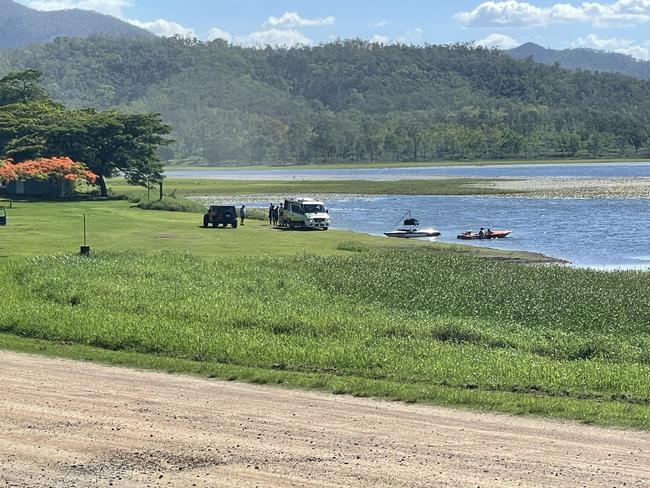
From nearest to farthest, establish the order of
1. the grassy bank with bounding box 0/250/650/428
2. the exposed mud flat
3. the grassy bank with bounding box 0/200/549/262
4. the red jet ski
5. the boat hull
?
1. the grassy bank with bounding box 0/250/650/428
2. the grassy bank with bounding box 0/200/549/262
3. the red jet ski
4. the boat hull
5. the exposed mud flat

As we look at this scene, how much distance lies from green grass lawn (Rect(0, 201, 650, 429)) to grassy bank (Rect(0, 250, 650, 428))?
55mm

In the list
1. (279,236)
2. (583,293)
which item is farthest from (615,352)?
(279,236)

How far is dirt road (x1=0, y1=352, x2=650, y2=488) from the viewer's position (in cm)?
1136

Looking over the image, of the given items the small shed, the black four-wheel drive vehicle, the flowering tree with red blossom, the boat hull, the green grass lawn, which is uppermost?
the flowering tree with red blossom

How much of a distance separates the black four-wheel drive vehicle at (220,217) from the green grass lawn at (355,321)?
14.9m

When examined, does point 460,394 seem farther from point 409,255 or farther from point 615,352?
point 409,255

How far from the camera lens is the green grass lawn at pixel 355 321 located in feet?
55.4

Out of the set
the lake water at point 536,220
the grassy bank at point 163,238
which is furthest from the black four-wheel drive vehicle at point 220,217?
the lake water at point 536,220

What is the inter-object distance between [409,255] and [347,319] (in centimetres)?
1977

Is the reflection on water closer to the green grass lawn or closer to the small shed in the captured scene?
the green grass lawn

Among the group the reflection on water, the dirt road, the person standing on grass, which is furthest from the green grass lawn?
Result: the person standing on grass

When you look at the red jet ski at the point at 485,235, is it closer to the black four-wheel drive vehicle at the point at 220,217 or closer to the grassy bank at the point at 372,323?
the black four-wheel drive vehicle at the point at 220,217

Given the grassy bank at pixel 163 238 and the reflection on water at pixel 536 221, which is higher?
the grassy bank at pixel 163 238

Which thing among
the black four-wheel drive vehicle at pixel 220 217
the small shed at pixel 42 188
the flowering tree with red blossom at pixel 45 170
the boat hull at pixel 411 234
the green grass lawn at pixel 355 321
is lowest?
the boat hull at pixel 411 234
